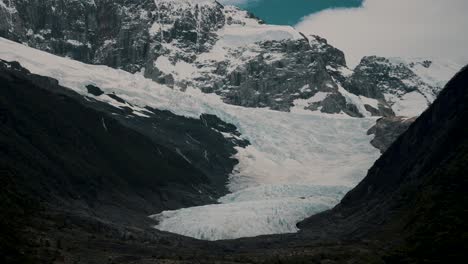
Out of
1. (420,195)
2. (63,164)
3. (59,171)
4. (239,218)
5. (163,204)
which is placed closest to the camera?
(420,195)

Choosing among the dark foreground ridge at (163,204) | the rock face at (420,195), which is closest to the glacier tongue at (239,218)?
the dark foreground ridge at (163,204)

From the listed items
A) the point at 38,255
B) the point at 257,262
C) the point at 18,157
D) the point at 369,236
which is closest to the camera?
the point at 38,255

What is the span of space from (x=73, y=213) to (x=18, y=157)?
21.1 m

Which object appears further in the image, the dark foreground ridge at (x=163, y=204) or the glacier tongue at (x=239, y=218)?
the glacier tongue at (x=239, y=218)

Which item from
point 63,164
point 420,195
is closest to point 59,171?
point 63,164

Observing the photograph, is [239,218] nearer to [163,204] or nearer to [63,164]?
[163,204]

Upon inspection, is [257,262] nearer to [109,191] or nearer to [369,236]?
[369,236]

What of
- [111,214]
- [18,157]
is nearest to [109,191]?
[111,214]

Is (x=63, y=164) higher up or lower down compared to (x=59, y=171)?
lower down

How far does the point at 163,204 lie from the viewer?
194 metres

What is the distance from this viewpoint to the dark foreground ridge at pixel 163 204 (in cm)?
10700

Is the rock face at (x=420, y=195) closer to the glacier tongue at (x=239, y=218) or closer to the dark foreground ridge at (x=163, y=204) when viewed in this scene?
the dark foreground ridge at (x=163, y=204)

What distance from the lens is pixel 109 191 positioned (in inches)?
6969

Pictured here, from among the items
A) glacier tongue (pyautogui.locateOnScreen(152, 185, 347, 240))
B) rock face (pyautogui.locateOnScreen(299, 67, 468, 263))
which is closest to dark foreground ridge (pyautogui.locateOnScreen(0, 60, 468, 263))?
rock face (pyautogui.locateOnScreen(299, 67, 468, 263))
